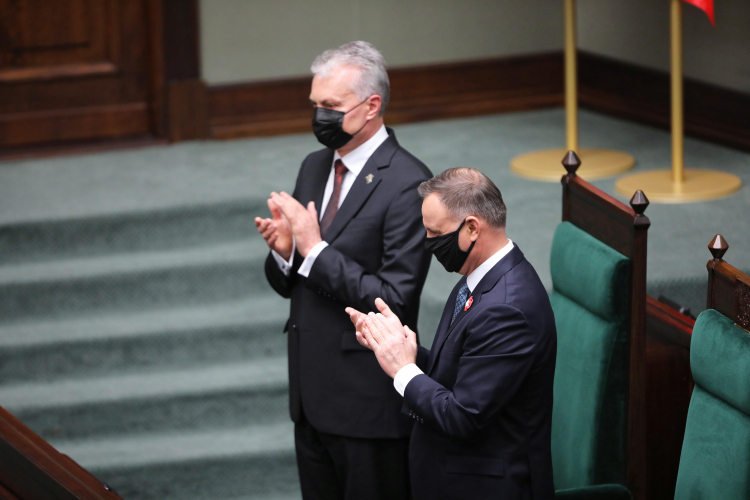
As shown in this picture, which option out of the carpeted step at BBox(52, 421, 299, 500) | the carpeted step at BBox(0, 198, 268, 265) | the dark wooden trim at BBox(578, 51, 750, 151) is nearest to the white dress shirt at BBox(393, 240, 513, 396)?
the carpeted step at BBox(52, 421, 299, 500)

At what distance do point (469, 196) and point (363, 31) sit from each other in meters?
3.36

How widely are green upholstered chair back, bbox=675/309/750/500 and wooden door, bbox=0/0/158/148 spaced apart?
3.50 meters

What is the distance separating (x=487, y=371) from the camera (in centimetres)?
173

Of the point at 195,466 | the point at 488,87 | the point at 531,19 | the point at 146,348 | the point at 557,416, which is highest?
the point at 531,19

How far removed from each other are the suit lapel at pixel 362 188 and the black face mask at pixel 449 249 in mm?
434

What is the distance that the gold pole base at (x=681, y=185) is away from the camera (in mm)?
3791

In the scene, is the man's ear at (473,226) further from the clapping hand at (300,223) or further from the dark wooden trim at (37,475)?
the dark wooden trim at (37,475)

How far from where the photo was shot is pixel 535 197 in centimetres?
401

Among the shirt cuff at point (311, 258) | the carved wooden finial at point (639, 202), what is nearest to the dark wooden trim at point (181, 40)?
the shirt cuff at point (311, 258)

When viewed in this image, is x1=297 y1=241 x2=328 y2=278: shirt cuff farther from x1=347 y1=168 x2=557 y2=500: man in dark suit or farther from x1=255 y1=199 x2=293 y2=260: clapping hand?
x1=347 y1=168 x2=557 y2=500: man in dark suit

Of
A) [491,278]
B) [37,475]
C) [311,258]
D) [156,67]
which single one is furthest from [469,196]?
[156,67]

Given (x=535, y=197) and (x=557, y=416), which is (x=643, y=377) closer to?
(x=557, y=416)

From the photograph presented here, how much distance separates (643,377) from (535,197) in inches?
70.3

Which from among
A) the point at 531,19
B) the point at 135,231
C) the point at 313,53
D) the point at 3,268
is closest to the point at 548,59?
the point at 531,19
